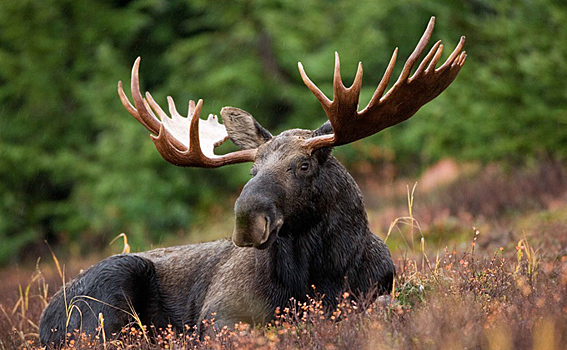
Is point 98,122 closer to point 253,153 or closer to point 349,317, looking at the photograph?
point 253,153

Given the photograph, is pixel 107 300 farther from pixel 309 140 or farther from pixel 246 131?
pixel 309 140

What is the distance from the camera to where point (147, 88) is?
65.4ft

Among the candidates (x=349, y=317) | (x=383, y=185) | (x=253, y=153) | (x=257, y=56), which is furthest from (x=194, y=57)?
(x=349, y=317)

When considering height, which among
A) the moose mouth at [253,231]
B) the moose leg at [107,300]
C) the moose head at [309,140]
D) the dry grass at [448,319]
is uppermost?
the moose head at [309,140]

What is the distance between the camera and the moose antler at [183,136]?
16.0 feet

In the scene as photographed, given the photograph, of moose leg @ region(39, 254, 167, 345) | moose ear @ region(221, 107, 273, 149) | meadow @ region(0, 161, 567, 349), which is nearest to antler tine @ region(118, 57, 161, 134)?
moose ear @ region(221, 107, 273, 149)

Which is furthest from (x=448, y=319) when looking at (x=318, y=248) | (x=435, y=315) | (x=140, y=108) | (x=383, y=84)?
(x=140, y=108)

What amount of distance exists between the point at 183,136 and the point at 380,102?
6.12ft

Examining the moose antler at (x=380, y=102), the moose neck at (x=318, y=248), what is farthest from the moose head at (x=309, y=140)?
the moose neck at (x=318, y=248)

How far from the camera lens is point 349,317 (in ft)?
12.5

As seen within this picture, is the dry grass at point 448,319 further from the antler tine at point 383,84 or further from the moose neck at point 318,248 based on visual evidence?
the antler tine at point 383,84

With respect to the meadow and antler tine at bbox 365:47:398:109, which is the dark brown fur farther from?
antler tine at bbox 365:47:398:109

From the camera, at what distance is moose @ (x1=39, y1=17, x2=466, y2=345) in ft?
14.0

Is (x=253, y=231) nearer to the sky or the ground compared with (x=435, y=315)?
nearer to the sky
